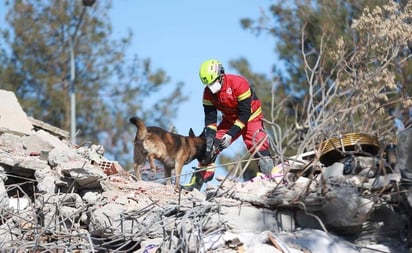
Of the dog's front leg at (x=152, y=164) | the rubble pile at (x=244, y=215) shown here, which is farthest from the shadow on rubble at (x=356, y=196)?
the dog's front leg at (x=152, y=164)

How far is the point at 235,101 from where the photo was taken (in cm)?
1245

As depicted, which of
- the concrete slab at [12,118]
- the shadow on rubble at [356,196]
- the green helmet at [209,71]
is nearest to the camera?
the shadow on rubble at [356,196]

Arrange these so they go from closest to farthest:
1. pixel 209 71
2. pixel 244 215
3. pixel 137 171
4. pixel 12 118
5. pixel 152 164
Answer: pixel 244 215
pixel 209 71
pixel 137 171
pixel 12 118
pixel 152 164

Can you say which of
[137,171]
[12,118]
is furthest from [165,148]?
[12,118]

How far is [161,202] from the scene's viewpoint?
32.8 feet

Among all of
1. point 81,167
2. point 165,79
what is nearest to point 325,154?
point 81,167

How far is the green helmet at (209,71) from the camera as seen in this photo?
12.2 m

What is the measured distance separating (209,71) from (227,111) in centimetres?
78

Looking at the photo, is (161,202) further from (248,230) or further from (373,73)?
(373,73)

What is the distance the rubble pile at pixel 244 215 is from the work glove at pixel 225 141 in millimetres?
2166

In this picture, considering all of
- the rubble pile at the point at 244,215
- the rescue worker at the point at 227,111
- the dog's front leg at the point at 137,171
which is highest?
the rescue worker at the point at 227,111

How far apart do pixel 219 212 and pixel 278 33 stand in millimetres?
16306

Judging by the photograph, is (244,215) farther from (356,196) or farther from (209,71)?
(209,71)

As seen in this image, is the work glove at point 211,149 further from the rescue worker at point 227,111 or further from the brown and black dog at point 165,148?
the brown and black dog at point 165,148
